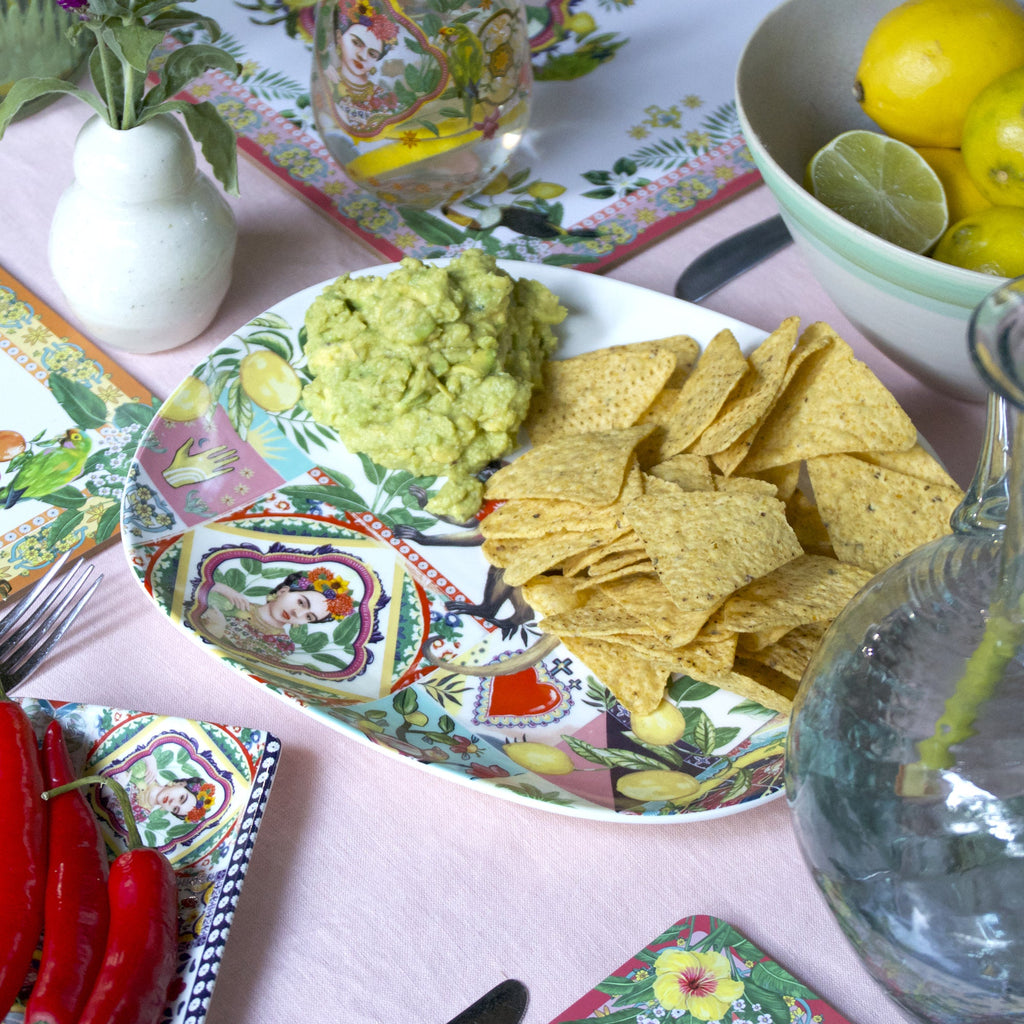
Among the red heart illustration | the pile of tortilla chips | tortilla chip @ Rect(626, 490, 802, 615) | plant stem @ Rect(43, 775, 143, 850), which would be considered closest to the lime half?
the pile of tortilla chips

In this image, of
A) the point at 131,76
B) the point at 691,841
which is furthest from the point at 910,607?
the point at 131,76

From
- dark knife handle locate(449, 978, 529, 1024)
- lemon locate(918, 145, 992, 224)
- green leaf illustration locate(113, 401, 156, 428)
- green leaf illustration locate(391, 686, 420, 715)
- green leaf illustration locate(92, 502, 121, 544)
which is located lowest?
dark knife handle locate(449, 978, 529, 1024)

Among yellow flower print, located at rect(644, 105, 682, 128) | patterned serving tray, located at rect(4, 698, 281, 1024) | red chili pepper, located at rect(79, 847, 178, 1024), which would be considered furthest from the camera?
yellow flower print, located at rect(644, 105, 682, 128)

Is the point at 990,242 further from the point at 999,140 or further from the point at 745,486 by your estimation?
the point at 745,486

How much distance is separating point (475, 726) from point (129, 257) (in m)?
0.65

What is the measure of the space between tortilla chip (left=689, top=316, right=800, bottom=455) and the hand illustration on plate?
493mm

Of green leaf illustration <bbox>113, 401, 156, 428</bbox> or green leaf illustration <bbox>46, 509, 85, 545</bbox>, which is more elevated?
green leaf illustration <bbox>113, 401, 156, 428</bbox>

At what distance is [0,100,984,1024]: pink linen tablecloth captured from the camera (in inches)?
34.2

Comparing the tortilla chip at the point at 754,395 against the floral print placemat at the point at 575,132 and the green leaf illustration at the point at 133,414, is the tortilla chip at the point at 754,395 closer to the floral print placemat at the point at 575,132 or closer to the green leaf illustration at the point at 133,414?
the floral print placemat at the point at 575,132

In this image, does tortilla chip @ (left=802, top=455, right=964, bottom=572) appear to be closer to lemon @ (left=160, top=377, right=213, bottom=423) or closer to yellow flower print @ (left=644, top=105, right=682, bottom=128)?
lemon @ (left=160, top=377, right=213, bottom=423)

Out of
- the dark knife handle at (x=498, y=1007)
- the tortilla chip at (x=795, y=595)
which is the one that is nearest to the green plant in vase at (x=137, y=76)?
the tortilla chip at (x=795, y=595)

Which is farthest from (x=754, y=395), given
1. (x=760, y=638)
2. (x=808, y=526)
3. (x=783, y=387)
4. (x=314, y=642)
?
(x=314, y=642)

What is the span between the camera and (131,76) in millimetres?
1167

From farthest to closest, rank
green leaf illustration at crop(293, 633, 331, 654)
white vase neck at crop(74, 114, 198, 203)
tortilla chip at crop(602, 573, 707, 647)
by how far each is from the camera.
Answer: white vase neck at crop(74, 114, 198, 203) < green leaf illustration at crop(293, 633, 331, 654) < tortilla chip at crop(602, 573, 707, 647)
